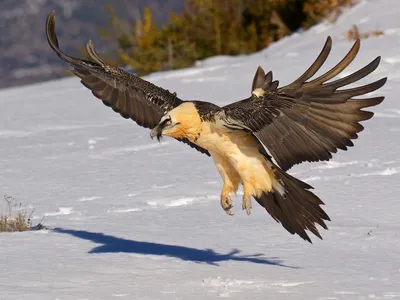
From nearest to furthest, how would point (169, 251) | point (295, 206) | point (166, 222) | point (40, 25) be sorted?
point (295, 206)
point (169, 251)
point (166, 222)
point (40, 25)

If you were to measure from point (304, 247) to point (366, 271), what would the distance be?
2.45 feet

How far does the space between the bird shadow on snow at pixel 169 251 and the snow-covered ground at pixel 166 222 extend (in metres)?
0.01

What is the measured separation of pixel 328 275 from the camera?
6258 mm

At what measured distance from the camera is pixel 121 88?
7461mm

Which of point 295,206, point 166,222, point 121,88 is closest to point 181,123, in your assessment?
point 295,206

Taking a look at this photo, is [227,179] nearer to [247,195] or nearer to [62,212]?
[247,195]

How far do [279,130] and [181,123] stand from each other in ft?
1.85

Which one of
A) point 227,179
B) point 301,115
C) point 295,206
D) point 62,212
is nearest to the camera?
point 301,115

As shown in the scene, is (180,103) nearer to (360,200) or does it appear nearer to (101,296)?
(101,296)

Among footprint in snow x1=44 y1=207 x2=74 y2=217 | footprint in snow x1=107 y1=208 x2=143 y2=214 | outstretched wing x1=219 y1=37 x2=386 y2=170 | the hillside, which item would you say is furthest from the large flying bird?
the hillside

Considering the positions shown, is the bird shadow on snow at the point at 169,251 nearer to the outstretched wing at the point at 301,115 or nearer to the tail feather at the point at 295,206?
the tail feather at the point at 295,206

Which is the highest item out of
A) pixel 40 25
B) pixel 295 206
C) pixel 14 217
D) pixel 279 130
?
pixel 40 25

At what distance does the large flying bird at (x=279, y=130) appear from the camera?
20.1 ft

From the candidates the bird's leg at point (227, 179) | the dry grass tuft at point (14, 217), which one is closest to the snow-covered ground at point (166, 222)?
the dry grass tuft at point (14, 217)
